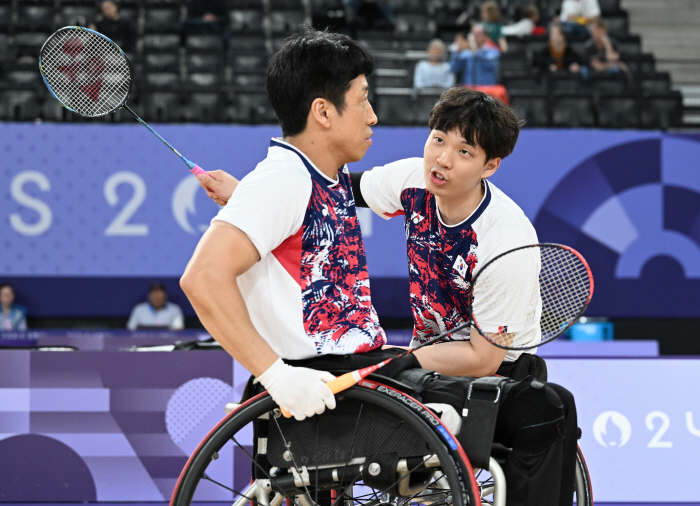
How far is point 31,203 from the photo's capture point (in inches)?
306

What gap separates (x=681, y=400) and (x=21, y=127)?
6455mm

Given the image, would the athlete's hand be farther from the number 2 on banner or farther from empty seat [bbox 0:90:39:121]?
empty seat [bbox 0:90:39:121]

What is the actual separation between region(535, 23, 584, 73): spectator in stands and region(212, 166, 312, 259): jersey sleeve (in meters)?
7.66

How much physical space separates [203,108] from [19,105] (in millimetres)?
1809

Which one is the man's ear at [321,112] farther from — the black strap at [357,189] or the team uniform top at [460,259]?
the black strap at [357,189]

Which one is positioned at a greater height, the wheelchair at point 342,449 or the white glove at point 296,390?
the white glove at point 296,390

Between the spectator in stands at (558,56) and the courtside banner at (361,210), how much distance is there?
1.20m

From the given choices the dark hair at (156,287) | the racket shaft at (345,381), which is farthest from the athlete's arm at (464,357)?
the dark hair at (156,287)

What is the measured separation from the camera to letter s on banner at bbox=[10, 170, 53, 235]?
7.75 m

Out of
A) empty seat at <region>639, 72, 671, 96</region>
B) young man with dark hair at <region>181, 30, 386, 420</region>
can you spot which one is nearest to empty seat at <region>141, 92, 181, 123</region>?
empty seat at <region>639, 72, 671, 96</region>

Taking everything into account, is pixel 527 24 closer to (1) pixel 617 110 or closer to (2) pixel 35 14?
(1) pixel 617 110

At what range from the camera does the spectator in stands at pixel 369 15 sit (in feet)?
30.9

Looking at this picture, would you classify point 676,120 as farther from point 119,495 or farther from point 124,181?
point 119,495

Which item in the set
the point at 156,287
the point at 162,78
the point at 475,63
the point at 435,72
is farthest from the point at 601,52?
the point at 156,287
